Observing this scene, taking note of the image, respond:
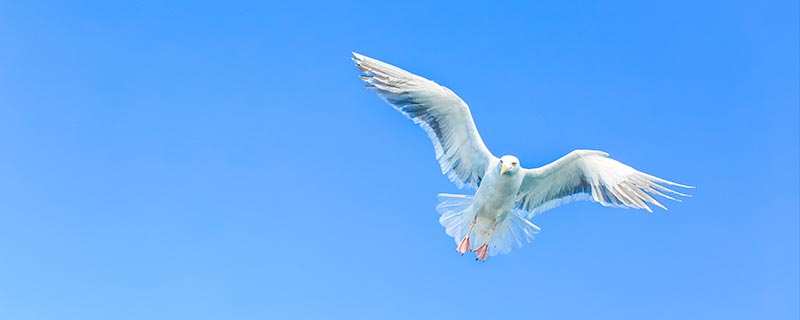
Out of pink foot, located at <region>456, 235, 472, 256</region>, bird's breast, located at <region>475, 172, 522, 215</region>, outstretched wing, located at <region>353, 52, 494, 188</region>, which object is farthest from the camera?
pink foot, located at <region>456, 235, 472, 256</region>

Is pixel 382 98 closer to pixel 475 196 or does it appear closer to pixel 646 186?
pixel 475 196

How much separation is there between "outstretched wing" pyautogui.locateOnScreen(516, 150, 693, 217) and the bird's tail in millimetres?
440

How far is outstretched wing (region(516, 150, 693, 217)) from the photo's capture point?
1230 cm

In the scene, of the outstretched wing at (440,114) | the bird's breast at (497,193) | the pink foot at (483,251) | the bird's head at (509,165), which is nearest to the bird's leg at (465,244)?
the pink foot at (483,251)

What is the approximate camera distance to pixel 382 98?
12633 mm

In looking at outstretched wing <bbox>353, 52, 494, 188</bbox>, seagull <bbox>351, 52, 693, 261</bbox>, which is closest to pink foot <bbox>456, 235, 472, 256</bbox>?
seagull <bbox>351, 52, 693, 261</bbox>

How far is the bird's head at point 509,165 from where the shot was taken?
1176cm

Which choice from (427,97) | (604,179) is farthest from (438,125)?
(604,179)

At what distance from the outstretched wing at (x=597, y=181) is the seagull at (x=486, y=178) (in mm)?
14

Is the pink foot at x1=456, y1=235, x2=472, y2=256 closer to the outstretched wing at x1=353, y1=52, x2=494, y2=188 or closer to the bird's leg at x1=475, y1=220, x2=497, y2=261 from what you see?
the bird's leg at x1=475, y1=220, x2=497, y2=261

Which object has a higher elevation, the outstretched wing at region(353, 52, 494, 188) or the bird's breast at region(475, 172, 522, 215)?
the outstretched wing at region(353, 52, 494, 188)

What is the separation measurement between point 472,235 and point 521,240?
2.36 ft

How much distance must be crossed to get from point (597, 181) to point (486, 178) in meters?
1.59

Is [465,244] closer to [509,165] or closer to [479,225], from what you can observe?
[479,225]
